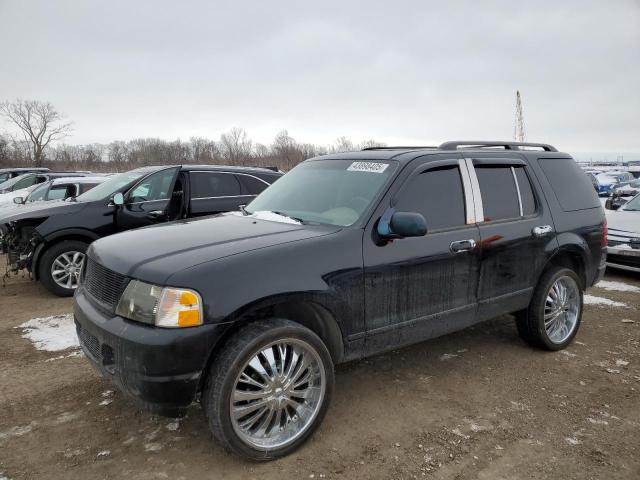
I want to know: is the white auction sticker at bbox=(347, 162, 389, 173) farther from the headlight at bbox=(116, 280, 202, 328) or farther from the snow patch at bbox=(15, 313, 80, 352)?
the snow patch at bbox=(15, 313, 80, 352)

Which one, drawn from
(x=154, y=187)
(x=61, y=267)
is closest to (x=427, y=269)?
(x=154, y=187)

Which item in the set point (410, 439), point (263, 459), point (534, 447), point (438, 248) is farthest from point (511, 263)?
point (263, 459)

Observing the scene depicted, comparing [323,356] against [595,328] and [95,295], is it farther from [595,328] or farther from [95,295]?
[595,328]

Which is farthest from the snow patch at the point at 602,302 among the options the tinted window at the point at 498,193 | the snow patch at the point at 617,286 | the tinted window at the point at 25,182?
the tinted window at the point at 25,182

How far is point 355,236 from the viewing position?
10.1ft

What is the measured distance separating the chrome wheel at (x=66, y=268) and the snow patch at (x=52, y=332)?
3.44 feet

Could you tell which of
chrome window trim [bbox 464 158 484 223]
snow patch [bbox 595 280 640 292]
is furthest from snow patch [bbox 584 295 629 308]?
chrome window trim [bbox 464 158 484 223]

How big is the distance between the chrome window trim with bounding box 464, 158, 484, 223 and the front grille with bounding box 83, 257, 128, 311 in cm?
266

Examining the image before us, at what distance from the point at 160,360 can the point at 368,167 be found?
2066 mm

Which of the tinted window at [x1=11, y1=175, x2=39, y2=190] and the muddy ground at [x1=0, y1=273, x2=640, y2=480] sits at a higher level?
the tinted window at [x1=11, y1=175, x2=39, y2=190]

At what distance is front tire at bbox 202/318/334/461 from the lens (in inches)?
101

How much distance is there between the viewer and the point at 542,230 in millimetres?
4156

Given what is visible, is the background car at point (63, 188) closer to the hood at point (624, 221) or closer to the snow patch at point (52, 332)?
the snow patch at point (52, 332)

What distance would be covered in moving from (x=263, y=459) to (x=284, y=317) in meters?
0.83
